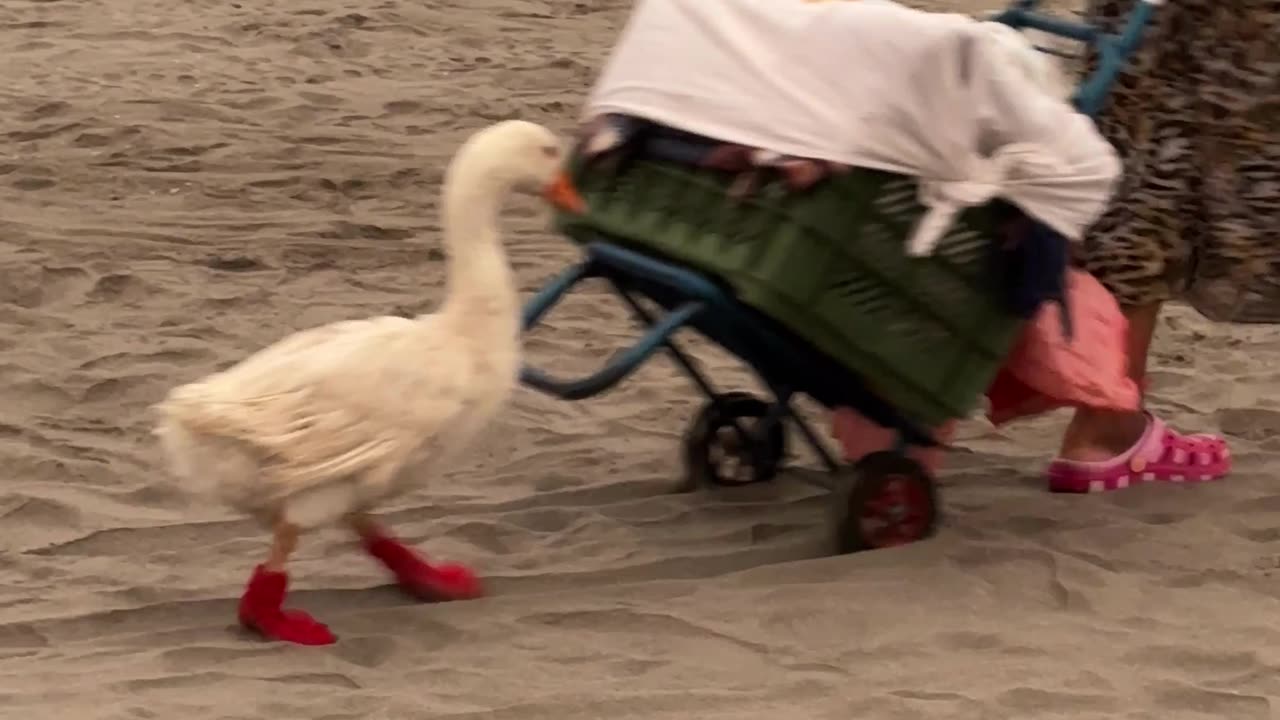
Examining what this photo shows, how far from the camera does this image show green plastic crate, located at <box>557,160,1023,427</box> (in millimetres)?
2781

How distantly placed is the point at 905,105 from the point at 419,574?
1.08 metres

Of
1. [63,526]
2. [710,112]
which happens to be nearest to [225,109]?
[63,526]

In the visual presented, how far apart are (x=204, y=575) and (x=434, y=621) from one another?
0.47 m

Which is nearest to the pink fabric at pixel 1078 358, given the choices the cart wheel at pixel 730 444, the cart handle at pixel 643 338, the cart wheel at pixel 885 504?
the cart wheel at pixel 885 504

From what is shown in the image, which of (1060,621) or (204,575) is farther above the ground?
(1060,621)

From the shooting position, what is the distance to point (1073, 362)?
122 inches

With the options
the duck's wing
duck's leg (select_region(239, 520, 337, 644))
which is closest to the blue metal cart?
the duck's wing

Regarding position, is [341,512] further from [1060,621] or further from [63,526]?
[1060,621]

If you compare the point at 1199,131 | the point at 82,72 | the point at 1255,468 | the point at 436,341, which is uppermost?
the point at 1199,131

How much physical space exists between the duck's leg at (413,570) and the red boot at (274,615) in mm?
192

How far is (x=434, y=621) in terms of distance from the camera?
2.83m

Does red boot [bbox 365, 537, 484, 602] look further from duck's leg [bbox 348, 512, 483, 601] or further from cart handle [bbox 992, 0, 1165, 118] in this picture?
cart handle [bbox 992, 0, 1165, 118]

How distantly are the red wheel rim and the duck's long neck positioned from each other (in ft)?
2.48

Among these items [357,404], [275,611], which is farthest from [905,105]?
[275,611]
